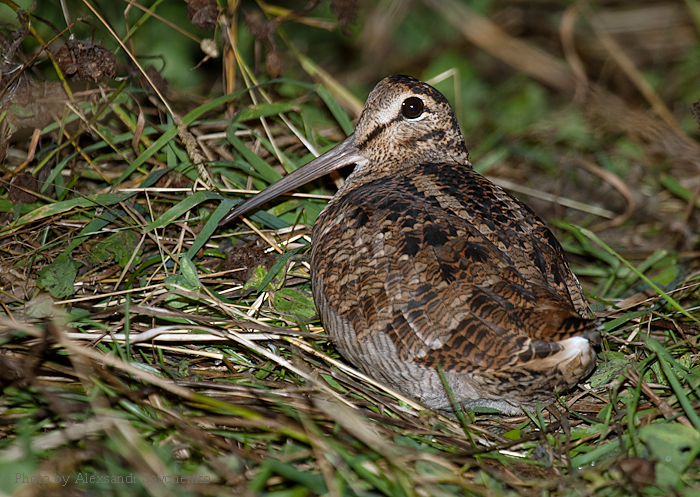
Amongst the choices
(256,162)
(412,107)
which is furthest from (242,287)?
(412,107)

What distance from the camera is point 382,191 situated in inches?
125

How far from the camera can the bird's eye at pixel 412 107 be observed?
3.55 m

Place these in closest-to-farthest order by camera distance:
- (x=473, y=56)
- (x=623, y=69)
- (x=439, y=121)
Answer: (x=439, y=121), (x=623, y=69), (x=473, y=56)

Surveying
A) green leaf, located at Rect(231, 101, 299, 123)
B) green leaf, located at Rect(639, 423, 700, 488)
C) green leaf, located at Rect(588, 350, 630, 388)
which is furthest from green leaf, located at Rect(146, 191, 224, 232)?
green leaf, located at Rect(639, 423, 700, 488)

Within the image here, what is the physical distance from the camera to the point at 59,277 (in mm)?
3133

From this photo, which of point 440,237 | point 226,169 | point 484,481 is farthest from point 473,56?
point 484,481

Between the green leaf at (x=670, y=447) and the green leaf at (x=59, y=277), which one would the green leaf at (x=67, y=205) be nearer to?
the green leaf at (x=59, y=277)

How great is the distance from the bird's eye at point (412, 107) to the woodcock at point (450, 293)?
40 centimetres

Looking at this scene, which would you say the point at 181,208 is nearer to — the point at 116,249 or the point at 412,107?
the point at 116,249

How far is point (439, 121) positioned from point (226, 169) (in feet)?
4.33

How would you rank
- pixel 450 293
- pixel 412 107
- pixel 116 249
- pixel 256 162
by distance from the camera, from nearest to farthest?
1. pixel 450 293
2. pixel 116 249
3. pixel 412 107
4. pixel 256 162

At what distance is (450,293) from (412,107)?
1.36m

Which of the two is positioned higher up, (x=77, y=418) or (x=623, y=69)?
(x=623, y=69)

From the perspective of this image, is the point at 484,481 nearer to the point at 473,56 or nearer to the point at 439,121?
the point at 439,121
